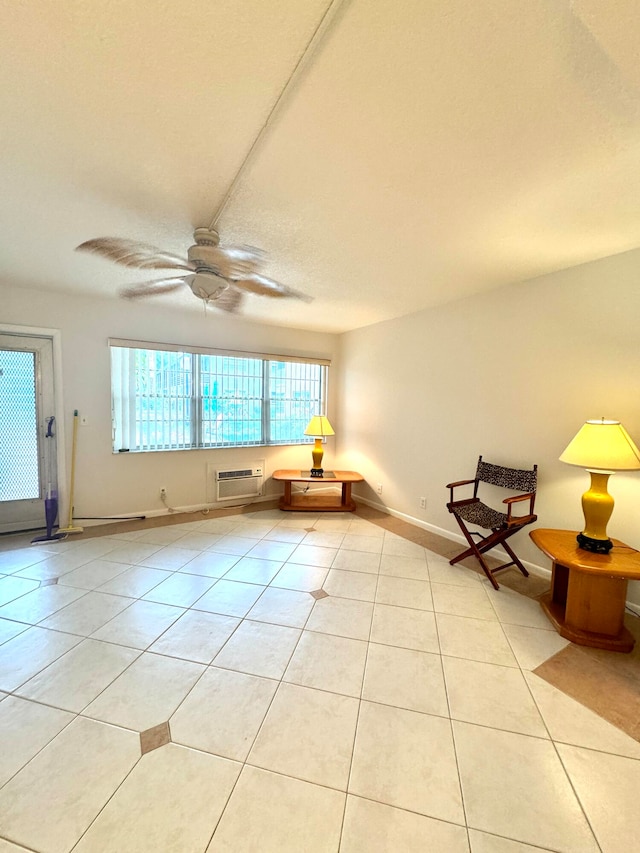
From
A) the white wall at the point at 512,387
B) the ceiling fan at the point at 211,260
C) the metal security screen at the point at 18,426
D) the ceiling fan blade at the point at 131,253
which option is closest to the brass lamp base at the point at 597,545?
the white wall at the point at 512,387

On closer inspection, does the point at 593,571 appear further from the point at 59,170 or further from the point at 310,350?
the point at 310,350

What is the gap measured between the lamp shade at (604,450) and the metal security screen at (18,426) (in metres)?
4.73

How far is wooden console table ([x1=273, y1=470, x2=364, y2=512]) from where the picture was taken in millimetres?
4242

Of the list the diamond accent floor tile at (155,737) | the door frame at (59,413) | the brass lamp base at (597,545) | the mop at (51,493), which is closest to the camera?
the diamond accent floor tile at (155,737)

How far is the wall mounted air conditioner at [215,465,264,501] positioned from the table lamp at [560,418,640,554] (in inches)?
136

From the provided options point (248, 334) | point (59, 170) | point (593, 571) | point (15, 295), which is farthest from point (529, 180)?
point (15, 295)

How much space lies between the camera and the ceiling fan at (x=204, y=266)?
1.90 meters

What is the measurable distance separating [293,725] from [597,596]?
1875 millimetres

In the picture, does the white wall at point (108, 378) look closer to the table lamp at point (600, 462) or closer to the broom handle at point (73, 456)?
the broom handle at point (73, 456)

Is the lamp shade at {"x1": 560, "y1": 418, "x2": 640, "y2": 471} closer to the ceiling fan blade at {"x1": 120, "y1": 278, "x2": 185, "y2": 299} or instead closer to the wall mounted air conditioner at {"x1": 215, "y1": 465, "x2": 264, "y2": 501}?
the ceiling fan blade at {"x1": 120, "y1": 278, "x2": 185, "y2": 299}

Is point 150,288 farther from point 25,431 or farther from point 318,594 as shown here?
point 318,594

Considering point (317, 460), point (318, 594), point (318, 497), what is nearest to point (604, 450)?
point (318, 594)

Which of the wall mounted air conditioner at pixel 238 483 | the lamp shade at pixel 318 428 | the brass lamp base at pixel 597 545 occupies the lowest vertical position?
the wall mounted air conditioner at pixel 238 483

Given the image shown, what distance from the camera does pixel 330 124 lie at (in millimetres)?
1272
